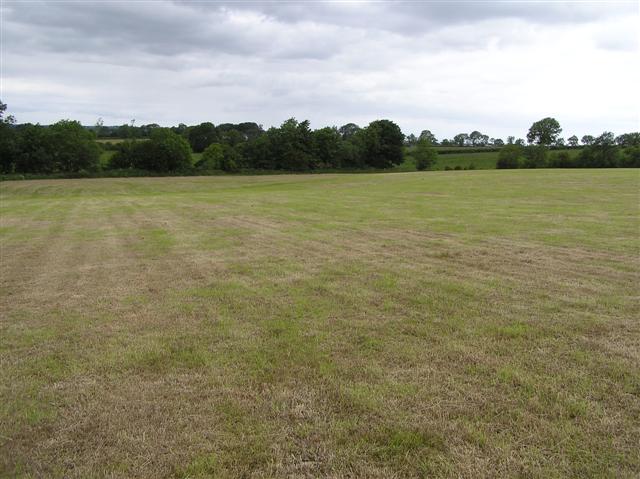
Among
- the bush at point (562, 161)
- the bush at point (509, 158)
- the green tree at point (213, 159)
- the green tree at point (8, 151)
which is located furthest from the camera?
the bush at point (509, 158)

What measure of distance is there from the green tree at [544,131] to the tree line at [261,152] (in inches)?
10.4

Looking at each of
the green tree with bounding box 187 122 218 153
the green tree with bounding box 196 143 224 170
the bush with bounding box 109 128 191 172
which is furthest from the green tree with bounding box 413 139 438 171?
the green tree with bounding box 187 122 218 153

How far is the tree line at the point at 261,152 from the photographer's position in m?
72.3

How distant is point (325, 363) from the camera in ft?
16.8

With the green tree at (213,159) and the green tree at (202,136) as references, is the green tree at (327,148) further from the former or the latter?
the green tree at (202,136)

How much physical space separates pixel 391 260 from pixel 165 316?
5.22m

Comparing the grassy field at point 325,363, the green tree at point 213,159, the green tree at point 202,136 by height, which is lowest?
the grassy field at point 325,363

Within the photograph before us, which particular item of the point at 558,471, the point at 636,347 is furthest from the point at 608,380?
the point at 558,471

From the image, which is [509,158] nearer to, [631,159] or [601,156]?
[601,156]

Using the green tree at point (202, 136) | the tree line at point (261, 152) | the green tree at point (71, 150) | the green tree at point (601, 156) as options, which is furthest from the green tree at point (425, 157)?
the green tree at point (71, 150)

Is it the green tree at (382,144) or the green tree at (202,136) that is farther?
the green tree at (202,136)

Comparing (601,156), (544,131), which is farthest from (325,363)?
(544,131)

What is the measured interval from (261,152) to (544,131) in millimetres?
65625

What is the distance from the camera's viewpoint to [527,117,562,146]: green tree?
10850 centimetres
